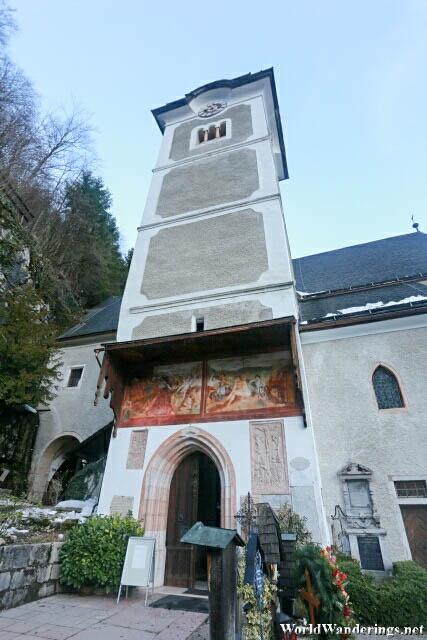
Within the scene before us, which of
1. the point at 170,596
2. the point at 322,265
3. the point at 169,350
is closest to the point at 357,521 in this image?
the point at 170,596

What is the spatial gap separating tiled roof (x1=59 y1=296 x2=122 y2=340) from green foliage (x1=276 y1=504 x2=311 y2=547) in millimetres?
9953

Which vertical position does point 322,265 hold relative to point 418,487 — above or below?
above

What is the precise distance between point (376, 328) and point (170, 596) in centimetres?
759

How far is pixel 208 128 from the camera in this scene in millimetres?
15383

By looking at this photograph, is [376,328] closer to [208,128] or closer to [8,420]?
[208,128]

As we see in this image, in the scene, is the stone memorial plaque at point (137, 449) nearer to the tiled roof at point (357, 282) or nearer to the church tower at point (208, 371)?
the church tower at point (208, 371)

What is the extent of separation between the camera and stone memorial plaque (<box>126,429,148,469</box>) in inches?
312

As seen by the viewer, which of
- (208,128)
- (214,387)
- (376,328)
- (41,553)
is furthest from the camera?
(208,128)

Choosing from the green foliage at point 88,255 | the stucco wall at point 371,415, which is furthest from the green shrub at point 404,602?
the green foliage at point 88,255

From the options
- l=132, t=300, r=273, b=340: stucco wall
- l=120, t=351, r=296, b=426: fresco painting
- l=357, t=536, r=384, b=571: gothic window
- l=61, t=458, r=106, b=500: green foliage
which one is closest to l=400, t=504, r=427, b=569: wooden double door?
l=357, t=536, r=384, b=571: gothic window

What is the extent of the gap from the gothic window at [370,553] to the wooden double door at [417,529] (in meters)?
0.65

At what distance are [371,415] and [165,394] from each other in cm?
501

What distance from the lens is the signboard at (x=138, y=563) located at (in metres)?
5.34

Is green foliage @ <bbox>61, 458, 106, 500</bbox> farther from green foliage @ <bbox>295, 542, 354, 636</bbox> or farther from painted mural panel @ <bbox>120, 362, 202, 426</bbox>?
green foliage @ <bbox>295, 542, 354, 636</bbox>
